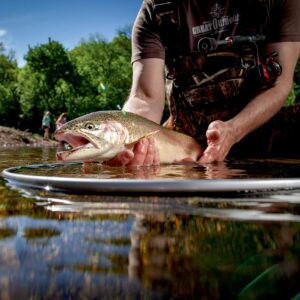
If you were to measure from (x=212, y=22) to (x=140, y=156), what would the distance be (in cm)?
190

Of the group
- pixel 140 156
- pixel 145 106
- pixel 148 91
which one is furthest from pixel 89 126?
pixel 148 91

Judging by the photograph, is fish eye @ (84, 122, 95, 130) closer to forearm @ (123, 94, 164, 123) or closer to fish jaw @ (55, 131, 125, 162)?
fish jaw @ (55, 131, 125, 162)

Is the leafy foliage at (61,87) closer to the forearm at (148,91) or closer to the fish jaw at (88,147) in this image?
the forearm at (148,91)

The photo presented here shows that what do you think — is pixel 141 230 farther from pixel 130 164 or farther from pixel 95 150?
pixel 130 164

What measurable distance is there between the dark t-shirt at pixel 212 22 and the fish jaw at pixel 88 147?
5.91ft

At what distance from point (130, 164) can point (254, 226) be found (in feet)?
5.84

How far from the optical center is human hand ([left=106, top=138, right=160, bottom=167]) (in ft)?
7.58

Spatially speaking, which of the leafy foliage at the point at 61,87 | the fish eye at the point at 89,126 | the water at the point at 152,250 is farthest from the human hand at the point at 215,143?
the leafy foliage at the point at 61,87

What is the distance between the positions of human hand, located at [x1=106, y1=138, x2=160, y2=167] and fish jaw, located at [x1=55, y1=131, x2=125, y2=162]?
53 mm

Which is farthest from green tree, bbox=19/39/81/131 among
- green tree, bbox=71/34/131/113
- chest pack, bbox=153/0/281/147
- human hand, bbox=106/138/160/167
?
human hand, bbox=106/138/160/167

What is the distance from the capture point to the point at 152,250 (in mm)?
516

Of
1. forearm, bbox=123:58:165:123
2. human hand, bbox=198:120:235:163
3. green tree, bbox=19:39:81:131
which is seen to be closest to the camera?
human hand, bbox=198:120:235:163

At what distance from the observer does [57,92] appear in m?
38.9

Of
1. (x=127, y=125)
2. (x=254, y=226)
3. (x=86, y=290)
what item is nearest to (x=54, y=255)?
(x=86, y=290)
